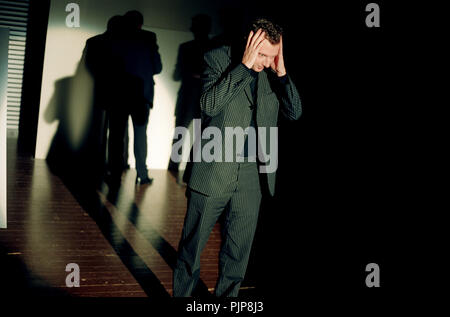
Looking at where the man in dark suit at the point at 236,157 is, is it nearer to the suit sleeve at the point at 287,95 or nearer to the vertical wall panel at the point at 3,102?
the suit sleeve at the point at 287,95

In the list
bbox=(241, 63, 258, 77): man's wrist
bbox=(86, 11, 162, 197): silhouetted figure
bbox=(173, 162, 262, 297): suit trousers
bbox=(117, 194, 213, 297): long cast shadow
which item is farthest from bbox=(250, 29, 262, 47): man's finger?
bbox=(86, 11, 162, 197): silhouetted figure

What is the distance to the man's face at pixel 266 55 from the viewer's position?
242 centimetres

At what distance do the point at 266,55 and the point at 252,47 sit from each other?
3.1 inches

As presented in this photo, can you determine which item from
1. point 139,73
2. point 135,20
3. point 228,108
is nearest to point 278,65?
point 228,108

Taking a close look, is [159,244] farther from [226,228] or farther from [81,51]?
[81,51]

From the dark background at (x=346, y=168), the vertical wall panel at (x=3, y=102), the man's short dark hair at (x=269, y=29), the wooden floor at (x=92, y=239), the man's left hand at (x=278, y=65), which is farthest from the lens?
the dark background at (x=346, y=168)

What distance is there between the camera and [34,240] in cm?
394

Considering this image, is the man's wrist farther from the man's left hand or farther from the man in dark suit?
the man's left hand

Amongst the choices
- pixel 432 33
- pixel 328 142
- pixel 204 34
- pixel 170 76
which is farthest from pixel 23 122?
pixel 432 33

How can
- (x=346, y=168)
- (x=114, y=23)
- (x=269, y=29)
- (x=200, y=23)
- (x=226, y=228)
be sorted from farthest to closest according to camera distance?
(x=200, y=23) → (x=114, y=23) → (x=346, y=168) → (x=226, y=228) → (x=269, y=29)

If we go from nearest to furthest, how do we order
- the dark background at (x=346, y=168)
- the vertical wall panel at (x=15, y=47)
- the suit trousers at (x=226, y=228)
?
the suit trousers at (x=226, y=228) → the dark background at (x=346, y=168) → the vertical wall panel at (x=15, y=47)

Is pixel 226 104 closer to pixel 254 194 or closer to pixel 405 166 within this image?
pixel 254 194

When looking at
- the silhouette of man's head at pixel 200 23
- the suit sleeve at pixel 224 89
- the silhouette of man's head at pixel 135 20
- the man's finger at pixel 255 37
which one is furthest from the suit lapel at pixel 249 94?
the silhouette of man's head at pixel 200 23

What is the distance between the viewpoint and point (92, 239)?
409 centimetres
